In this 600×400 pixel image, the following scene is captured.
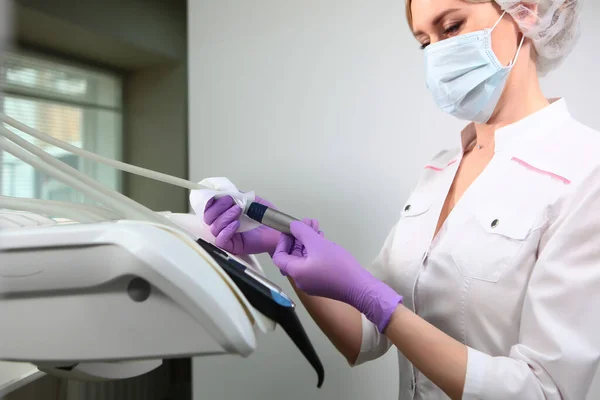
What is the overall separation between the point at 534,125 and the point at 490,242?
0.27 metres

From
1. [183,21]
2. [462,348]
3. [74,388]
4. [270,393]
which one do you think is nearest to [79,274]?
[462,348]

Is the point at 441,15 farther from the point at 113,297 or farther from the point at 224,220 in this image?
the point at 113,297

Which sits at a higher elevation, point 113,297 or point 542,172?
point 542,172

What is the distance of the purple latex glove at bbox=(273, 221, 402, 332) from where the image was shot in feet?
2.37

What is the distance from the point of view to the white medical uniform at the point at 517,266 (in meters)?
0.65

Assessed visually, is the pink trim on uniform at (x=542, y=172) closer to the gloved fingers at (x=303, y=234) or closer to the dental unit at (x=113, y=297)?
the gloved fingers at (x=303, y=234)

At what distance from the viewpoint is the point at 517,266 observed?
0.73 metres

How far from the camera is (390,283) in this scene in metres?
0.96

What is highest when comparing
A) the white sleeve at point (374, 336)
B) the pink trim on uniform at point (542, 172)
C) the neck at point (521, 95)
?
the neck at point (521, 95)

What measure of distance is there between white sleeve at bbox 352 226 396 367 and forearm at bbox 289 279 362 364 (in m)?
0.01

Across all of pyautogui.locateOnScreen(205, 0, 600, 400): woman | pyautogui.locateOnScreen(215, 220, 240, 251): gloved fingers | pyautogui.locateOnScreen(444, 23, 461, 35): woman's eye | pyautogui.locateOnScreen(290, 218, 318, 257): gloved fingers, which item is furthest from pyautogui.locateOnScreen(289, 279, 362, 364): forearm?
pyautogui.locateOnScreen(444, 23, 461, 35): woman's eye

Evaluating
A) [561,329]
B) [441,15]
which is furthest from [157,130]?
[561,329]

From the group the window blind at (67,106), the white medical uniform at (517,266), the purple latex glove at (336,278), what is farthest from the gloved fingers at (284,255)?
the window blind at (67,106)

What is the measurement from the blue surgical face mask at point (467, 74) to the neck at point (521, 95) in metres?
0.02
